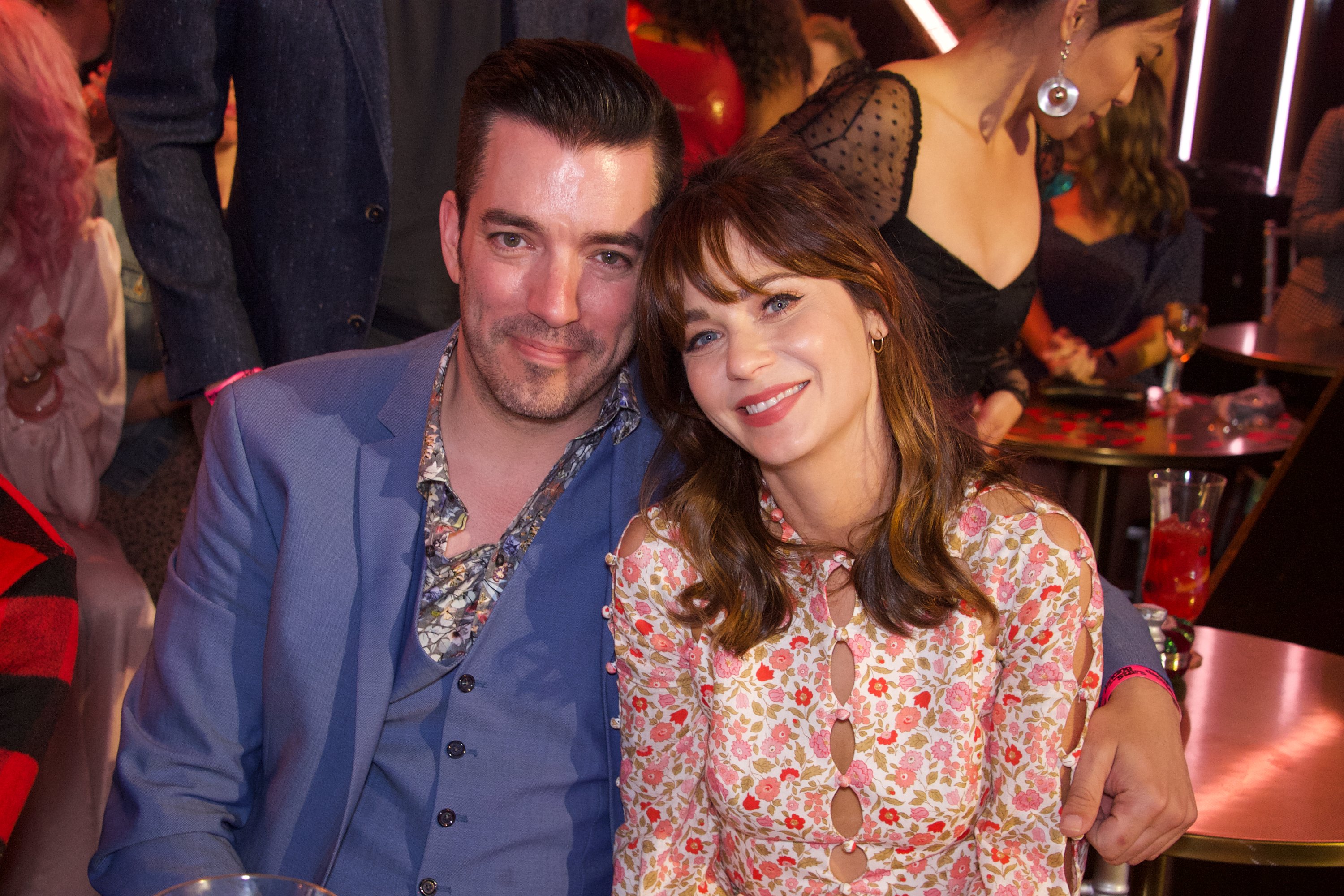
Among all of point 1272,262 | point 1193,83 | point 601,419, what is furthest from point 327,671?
point 1193,83

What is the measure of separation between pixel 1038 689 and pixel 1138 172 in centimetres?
338

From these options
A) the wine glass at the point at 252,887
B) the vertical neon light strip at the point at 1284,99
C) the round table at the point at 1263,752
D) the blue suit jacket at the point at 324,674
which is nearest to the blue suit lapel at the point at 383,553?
the blue suit jacket at the point at 324,674

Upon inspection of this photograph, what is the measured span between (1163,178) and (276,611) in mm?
3841

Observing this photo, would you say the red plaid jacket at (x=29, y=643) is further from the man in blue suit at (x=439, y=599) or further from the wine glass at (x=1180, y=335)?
the wine glass at (x=1180, y=335)

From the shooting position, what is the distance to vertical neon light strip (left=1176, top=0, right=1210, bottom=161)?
808 centimetres

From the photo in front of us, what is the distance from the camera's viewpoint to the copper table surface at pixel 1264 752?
130cm

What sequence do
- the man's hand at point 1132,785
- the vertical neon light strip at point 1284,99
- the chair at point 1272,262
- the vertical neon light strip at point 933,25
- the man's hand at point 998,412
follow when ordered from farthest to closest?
1. the vertical neon light strip at point 1284,99
2. the chair at point 1272,262
3. the man's hand at point 998,412
4. the vertical neon light strip at point 933,25
5. the man's hand at point 1132,785

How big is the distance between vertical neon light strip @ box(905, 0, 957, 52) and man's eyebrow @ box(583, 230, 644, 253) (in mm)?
903

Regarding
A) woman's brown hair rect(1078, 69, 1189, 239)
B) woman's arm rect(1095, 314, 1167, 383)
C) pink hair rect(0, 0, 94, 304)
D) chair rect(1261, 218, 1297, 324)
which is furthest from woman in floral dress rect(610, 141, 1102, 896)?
chair rect(1261, 218, 1297, 324)

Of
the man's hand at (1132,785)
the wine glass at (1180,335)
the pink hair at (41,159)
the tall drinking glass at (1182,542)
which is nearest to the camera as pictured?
the man's hand at (1132,785)

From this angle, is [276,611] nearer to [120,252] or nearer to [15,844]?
[15,844]

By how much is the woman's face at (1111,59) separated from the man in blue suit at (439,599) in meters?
0.84

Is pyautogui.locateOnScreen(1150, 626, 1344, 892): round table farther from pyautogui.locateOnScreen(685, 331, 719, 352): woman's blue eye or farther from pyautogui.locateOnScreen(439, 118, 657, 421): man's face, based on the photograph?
pyautogui.locateOnScreen(439, 118, 657, 421): man's face

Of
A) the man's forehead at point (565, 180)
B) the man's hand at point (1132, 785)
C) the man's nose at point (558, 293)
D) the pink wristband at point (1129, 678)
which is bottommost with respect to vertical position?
the man's hand at point (1132, 785)
